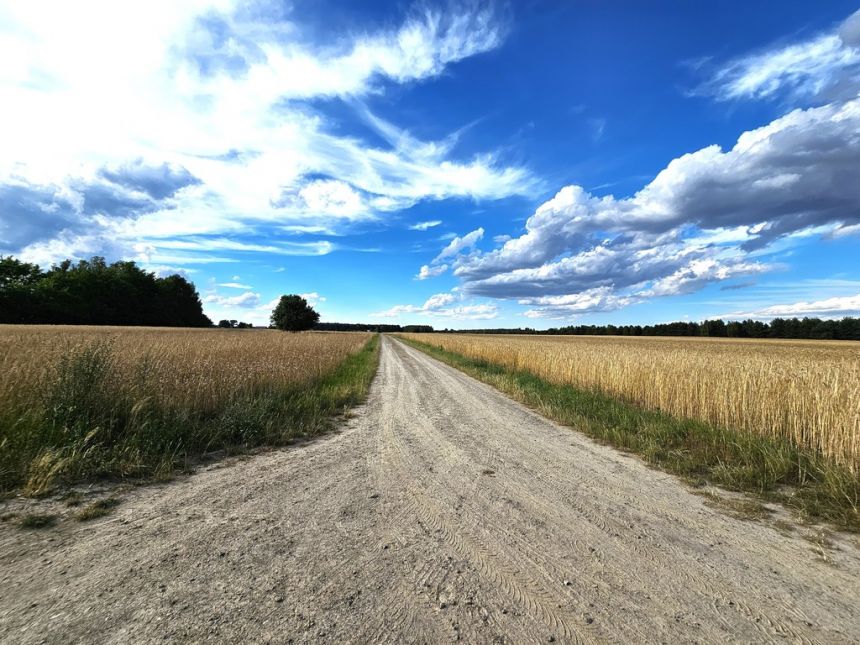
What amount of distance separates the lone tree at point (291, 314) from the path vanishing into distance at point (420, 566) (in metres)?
78.9

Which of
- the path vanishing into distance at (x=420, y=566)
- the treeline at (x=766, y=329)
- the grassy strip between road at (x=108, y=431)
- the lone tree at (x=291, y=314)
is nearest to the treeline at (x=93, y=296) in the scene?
the lone tree at (x=291, y=314)

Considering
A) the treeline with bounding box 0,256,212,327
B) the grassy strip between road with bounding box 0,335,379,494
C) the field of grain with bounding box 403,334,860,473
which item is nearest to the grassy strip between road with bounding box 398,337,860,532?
the field of grain with bounding box 403,334,860,473

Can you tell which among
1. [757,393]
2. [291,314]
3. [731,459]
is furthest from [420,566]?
[291,314]

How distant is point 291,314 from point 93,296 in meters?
33.0

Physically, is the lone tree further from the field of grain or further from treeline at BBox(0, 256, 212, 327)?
the field of grain

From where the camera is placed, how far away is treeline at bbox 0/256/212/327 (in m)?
54.5

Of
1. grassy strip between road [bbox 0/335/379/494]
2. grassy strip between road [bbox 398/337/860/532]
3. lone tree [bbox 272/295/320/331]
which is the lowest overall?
grassy strip between road [bbox 398/337/860/532]

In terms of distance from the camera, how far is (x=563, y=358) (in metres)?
16.9

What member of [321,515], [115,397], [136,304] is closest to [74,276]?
[136,304]

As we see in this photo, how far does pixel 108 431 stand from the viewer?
229 inches

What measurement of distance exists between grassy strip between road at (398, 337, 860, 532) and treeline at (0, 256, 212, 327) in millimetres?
75102

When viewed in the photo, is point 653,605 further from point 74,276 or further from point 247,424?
point 74,276

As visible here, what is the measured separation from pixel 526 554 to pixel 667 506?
7.73 feet

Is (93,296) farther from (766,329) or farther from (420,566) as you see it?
(766,329)
